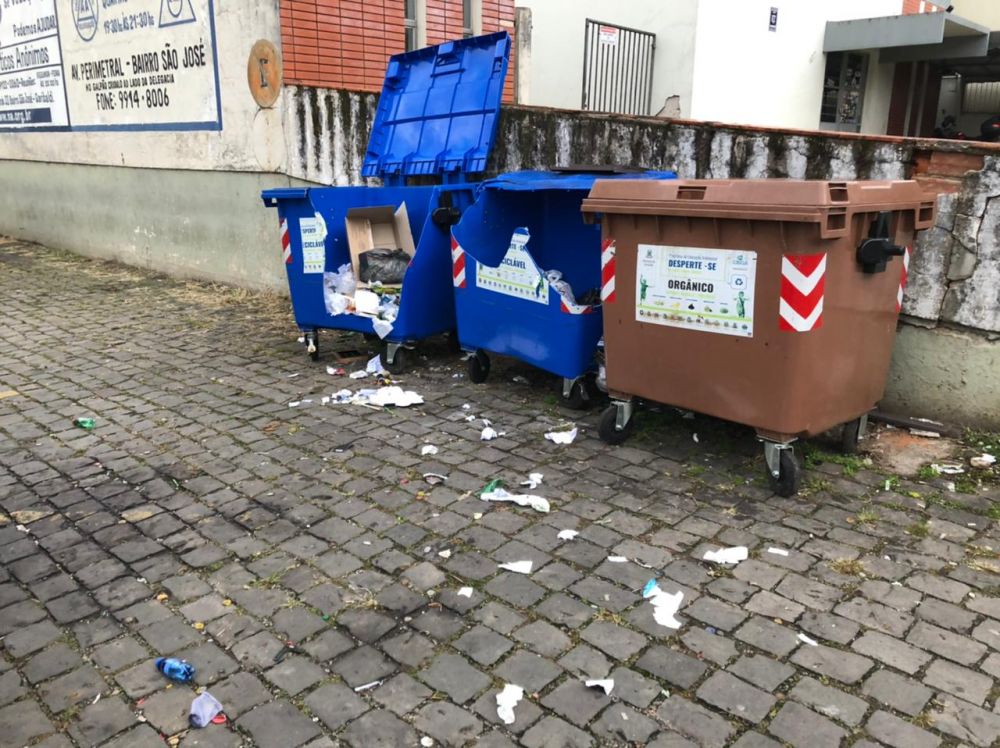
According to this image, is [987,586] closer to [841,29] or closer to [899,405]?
[899,405]

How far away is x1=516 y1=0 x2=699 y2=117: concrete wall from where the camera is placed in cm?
1056

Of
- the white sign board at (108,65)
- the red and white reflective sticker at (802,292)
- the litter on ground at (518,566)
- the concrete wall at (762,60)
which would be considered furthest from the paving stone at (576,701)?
the concrete wall at (762,60)

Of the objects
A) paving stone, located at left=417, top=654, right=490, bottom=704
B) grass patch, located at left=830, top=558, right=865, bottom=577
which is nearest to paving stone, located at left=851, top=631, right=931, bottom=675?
grass patch, located at left=830, top=558, right=865, bottom=577

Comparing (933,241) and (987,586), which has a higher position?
(933,241)

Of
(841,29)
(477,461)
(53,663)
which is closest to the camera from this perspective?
(53,663)

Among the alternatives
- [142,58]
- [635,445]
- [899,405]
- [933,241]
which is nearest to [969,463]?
[899,405]

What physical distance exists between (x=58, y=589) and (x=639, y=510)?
2357 millimetres

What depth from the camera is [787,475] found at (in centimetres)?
367

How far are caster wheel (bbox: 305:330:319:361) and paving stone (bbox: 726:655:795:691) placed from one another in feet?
14.0

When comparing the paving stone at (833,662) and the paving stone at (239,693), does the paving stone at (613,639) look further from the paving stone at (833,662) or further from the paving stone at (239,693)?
the paving stone at (239,693)

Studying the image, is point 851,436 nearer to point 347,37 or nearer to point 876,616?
point 876,616

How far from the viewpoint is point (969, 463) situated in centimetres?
397

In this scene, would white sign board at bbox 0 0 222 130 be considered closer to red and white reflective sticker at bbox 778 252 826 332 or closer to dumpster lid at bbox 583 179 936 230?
dumpster lid at bbox 583 179 936 230

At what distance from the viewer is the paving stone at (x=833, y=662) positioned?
2.52m
